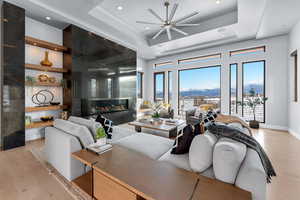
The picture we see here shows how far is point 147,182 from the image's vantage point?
102cm

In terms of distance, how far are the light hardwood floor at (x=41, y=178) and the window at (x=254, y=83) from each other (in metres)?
2.33

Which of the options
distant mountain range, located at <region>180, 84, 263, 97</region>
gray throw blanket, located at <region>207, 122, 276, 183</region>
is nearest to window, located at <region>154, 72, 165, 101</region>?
distant mountain range, located at <region>180, 84, 263, 97</region>

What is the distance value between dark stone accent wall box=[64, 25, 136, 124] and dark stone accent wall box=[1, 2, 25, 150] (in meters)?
0.99

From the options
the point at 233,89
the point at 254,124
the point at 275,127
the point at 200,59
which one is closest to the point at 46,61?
the point at 200,59

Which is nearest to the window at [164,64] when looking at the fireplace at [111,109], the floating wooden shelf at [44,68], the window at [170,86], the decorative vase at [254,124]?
the window at [170,86]

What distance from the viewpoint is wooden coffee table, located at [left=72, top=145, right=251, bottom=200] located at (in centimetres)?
91

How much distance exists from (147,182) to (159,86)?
6496mm

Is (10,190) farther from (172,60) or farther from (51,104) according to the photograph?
(172,60)

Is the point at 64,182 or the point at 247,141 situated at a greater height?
the point at 247,141

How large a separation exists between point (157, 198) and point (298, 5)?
15.0 feet

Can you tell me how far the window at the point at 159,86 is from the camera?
7199 mm

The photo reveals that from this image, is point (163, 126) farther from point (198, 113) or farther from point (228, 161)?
point (228, 161)

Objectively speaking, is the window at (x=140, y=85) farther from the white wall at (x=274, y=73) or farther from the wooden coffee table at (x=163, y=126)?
the white wall at (x=274, y=73)

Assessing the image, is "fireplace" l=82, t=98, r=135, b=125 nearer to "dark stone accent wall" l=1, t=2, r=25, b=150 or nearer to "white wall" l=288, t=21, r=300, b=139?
"dark stone accent wall" l=1, t=2, r=25, b=150
